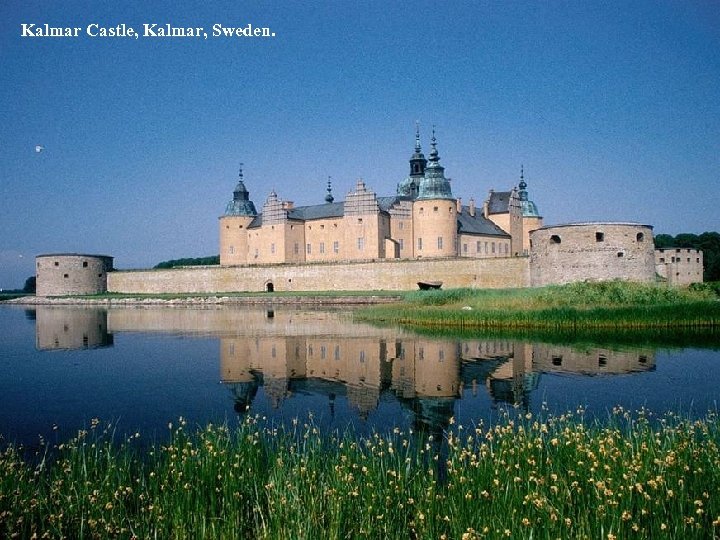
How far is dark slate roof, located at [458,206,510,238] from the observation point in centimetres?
5055

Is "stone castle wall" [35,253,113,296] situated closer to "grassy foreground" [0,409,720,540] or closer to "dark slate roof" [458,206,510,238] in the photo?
"dark slate roof" [458,206,510,238]

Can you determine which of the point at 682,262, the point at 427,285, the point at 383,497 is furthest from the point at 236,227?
the point at 383,497

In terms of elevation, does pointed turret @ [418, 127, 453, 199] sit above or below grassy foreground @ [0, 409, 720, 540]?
above

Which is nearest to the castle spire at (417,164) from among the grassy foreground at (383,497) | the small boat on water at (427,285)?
the small boat on water at (427,285)

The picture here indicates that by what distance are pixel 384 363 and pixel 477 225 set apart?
40.3m

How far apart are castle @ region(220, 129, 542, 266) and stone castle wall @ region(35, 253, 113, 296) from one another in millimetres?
12383

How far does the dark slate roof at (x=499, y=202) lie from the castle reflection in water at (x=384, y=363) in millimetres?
37282

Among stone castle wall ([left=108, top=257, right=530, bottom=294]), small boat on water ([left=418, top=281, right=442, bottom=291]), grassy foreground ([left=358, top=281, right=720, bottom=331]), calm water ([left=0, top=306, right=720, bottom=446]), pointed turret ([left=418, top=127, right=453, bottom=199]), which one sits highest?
pointed turret ([left=418, top=127, right=453, bottom=199])

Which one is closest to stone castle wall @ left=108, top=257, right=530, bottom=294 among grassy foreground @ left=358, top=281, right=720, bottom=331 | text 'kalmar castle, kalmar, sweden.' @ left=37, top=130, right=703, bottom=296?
text 'kalmar castle, kalmar, sweden.' @ left=37, top=130, right=703, bottom=296

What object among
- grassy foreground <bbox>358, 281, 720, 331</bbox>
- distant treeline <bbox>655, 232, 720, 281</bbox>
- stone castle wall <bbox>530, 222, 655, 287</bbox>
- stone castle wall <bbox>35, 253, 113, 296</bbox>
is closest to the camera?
grassy foreground <bbox>358, 281, 720, 331</bbox>

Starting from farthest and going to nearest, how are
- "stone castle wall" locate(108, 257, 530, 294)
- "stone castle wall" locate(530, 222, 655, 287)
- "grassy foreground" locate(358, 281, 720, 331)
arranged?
"stone castle wall" locate(108, 257, 530, 294)
"stone castle wall" locate(530, 222, 655, 287)
"grassy foreground" locate(358, 281, 720, 331)

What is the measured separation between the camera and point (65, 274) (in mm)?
55812

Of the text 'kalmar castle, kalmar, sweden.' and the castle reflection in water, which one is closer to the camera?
the castle reflection in water

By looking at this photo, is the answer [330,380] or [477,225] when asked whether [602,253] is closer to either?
[477,225]
